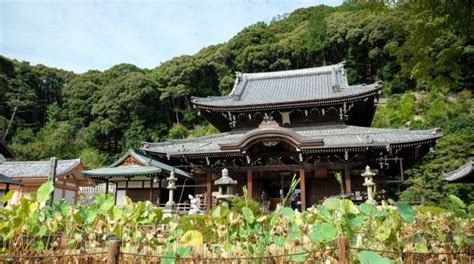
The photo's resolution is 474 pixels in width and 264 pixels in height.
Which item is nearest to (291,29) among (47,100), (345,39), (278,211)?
(345,39)

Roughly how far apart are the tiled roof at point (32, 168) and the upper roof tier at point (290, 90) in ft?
55.2

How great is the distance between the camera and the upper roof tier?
15.4 m

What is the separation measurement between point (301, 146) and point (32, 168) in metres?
24.2

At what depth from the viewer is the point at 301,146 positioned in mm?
13172

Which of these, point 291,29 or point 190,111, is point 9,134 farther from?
point 291,29

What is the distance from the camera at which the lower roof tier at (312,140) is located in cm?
1273

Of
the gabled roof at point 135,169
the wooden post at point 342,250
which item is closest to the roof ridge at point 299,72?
the gabled roof at point 135,169

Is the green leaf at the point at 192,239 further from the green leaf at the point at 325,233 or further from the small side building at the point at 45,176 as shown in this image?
the small side building at the point at 45,176

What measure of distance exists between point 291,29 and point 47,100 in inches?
1549

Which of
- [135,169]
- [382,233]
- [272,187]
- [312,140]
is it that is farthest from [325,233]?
[135,169]

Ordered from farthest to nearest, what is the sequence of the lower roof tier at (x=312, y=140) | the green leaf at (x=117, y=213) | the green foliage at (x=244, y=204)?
the lower roof tier at (x=312, y=140)
the green foliage at (x=244, y=204)
the green leaf at (x=117, y=213)

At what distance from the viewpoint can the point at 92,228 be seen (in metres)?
4.29

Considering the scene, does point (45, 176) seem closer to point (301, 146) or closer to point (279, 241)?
point (301, 146)

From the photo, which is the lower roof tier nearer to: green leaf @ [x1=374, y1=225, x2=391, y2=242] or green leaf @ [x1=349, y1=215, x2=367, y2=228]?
green leaf @ [x1=374, y1=225, x2=391, y2=242]
